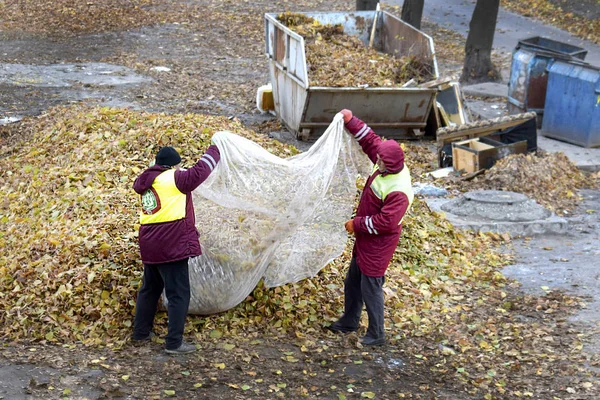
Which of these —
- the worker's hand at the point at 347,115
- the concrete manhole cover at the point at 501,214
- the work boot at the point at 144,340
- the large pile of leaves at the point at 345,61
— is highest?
the worker's hand at the point at 347,115

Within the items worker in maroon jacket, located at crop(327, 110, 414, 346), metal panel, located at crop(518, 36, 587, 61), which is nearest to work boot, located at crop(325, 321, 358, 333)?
worker in maroon jacket, located at crop(327, 110, 414, 346)

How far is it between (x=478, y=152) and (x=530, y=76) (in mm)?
3504

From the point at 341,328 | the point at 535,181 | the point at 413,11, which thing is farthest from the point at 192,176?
the point at 413,11

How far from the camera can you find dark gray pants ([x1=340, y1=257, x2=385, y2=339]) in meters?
5.90

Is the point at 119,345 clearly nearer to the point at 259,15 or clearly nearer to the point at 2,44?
the point at 2,44

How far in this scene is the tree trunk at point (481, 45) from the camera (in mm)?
16477

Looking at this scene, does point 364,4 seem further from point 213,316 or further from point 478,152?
point 213,316

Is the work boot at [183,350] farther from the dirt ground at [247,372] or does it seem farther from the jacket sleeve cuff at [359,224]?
the jacket sleeve cuff at [359,224]

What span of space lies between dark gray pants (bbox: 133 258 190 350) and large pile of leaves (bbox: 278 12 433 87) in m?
7.01

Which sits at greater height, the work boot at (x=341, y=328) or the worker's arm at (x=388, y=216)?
the worker's arm at (x=388, y=216)

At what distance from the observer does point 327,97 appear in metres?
12.1

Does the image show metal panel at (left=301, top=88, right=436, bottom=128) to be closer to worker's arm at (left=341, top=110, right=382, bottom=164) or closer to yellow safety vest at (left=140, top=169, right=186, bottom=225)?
worker's arm at (left=341, top=110, right=382, bottom=164)

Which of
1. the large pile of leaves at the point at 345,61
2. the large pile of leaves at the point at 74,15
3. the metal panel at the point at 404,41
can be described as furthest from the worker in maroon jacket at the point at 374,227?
the large pile of leaves at the point at 74,15

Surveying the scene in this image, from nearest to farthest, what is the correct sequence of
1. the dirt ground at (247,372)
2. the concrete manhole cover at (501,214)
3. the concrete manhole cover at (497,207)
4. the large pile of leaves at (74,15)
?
the dirt ground at (247,372)
the concrete manhole cover at (501,214)
the concrete manhole cover at (497,207)
the large pile of leaves at (74,15)
